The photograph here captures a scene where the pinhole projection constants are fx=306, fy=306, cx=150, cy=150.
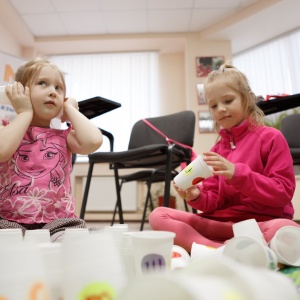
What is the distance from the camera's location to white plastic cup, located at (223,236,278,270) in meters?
0.56

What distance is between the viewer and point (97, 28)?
353cm

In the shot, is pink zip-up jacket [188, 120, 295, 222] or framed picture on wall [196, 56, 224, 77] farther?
framed picture on wall [196, 56, 224, 77]

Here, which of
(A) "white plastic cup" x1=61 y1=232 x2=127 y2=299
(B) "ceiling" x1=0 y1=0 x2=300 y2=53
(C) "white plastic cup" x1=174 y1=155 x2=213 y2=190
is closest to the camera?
(A) "white plastic cup" x1=61 y1=232 x2=127 y2=299

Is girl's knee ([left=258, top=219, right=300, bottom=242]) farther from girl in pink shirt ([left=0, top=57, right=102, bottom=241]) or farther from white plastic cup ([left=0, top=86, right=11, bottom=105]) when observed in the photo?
white plastic cup ([left=0, top=86, right=11, bottom=105])

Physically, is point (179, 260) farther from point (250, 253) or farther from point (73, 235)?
point (73, 235)

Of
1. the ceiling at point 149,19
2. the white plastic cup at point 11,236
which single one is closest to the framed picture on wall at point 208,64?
the ceiling at point 149,19

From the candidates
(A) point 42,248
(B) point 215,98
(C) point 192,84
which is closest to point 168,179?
(B) point 215,98

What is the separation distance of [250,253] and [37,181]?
2.01 feet

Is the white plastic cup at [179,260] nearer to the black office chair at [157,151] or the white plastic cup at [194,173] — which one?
the white plastic cup at [194,173]

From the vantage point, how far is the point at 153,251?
0.47 meters

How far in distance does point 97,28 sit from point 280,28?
6.68 feet

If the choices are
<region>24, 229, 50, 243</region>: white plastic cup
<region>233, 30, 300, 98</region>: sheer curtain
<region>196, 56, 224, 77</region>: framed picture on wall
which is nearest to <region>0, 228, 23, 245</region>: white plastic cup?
<region>24, 229, 50, 243</region>: white plastic cup

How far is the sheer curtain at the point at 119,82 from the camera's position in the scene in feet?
12.1

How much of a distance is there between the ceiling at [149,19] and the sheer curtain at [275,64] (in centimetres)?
10
